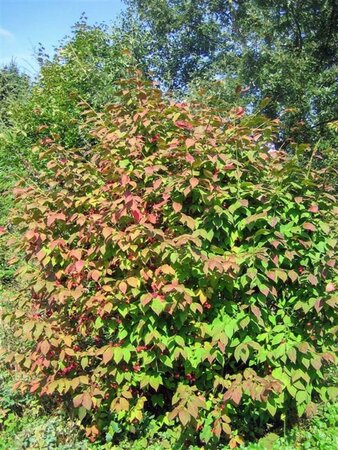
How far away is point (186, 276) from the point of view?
2.62m

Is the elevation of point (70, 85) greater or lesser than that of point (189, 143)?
greater

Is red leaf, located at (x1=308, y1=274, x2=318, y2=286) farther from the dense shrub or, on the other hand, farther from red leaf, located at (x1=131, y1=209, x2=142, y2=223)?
red leaf, located at (x1=131, y1=209, x2=142, y2=223)

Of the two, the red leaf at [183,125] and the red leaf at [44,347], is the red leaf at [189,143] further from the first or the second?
the red leaf at [44,347]

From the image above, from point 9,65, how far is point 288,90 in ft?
44.8

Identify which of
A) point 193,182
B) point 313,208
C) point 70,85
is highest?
point 70,85

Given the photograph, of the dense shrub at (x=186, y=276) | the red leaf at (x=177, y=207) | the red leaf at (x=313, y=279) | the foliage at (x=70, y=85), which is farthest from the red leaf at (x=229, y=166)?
the foliage at (x=70, y=85)

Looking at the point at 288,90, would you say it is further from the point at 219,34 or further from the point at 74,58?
the point at 219,34

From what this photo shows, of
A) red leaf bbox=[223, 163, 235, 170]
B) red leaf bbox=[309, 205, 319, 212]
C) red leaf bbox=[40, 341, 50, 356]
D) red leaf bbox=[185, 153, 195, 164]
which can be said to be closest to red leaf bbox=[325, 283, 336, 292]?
red leaf bbox=[309, 205, 319, 212]

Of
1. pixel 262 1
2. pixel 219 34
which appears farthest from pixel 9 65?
pixel 262 1

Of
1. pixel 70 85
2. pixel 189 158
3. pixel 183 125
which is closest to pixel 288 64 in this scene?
pixel 70 85

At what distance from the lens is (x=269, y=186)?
272 centimetres

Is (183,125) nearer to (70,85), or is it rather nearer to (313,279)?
(313,279)

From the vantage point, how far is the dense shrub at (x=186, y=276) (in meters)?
2.60

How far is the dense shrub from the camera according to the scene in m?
2.60
